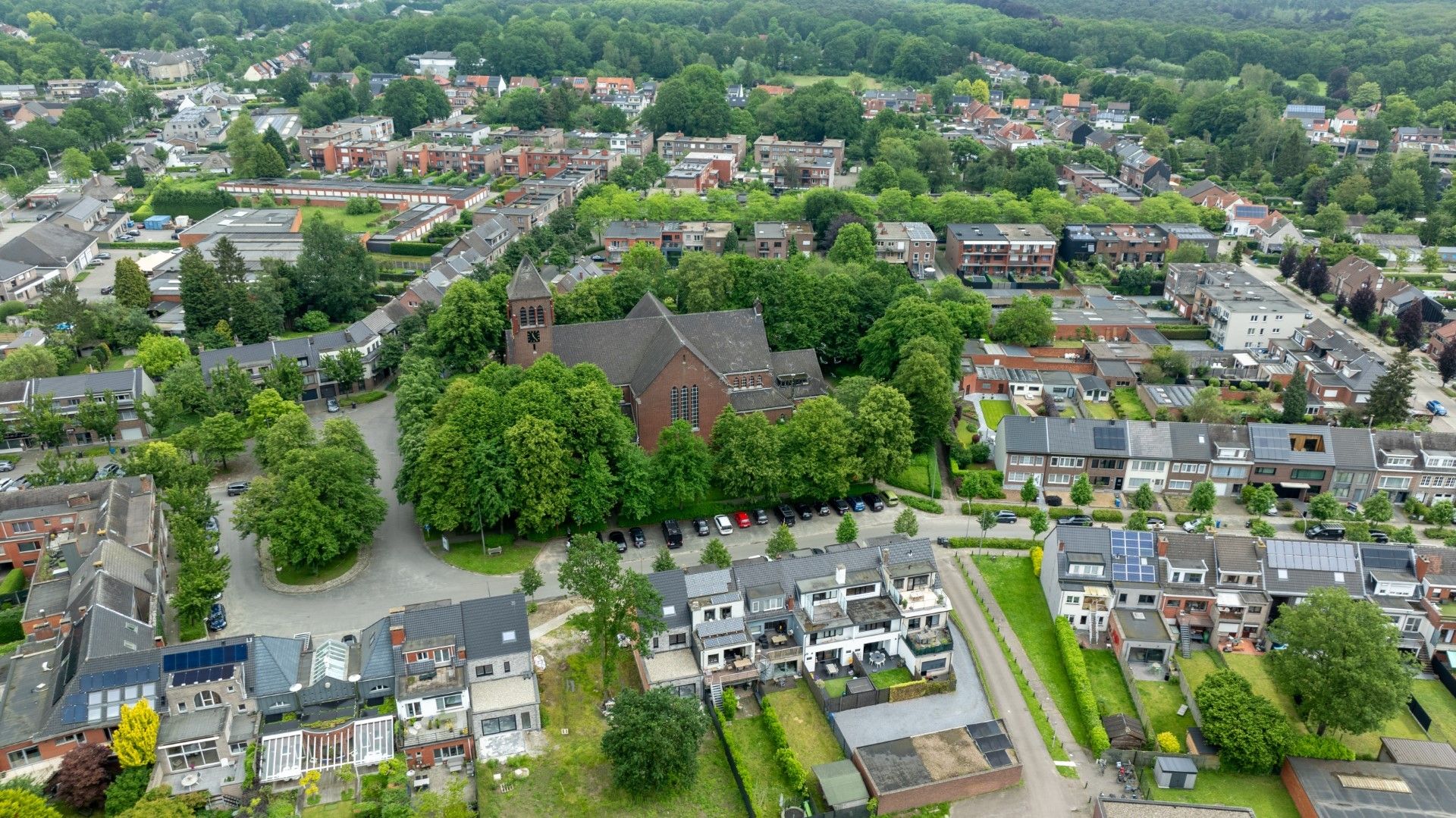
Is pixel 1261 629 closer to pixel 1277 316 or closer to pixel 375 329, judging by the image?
pixel 1277 316

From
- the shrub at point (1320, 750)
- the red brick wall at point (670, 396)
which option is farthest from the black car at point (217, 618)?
the shrub at point (1320, 750)

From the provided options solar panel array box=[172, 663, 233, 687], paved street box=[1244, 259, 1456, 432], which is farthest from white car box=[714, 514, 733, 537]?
paved street box=[1244, 259, 1456, 432]

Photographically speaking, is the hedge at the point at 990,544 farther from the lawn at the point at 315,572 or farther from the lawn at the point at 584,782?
the lawn at the point at 315,572

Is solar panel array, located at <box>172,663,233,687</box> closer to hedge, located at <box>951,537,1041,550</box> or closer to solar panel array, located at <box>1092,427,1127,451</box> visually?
hedge, located at <box>951,537,1041,550</box>

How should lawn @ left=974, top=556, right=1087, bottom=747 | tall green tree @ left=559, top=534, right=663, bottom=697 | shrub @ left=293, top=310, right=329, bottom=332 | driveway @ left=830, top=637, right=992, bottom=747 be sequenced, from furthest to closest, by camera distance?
shrub @ left=293, top=310, right=329, bottom=332 < lawn @ left=974, top=556, right=1087, bottom=747 < tall green tree @ left=559, top=534, right=663, bottom=697 < driveway @ left=830, top=637, right=992, bottom=747

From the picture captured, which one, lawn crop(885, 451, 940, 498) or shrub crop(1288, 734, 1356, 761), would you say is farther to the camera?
lawn crop(885, 451, 940, 498)

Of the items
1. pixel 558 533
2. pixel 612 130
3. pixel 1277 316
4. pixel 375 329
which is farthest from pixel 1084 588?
pixel 612 130

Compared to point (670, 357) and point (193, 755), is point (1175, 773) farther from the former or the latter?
point (193, 755)
